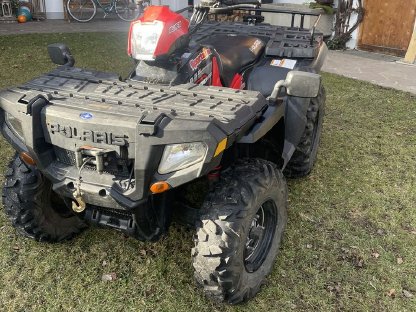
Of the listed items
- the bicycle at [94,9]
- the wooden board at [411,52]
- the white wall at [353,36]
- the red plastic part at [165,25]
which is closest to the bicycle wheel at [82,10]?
the bicycle at [94,9]

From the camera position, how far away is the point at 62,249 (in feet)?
10.1

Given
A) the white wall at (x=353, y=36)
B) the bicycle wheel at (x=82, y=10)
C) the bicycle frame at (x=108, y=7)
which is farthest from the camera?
the bicycle frame at (x=108, y=7)

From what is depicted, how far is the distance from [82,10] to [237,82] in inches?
466

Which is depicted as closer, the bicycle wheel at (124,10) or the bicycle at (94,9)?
the bicycle at (94,9)

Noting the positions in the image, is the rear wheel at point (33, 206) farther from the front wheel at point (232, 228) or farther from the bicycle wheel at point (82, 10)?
the bicycle wheel at point (82, 10)

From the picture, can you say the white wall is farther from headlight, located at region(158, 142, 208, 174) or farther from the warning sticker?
headlight, located at region(158, 142, 208, 174)

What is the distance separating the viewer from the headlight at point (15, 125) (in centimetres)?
241

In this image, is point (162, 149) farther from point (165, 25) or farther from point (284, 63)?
point (284, 63)

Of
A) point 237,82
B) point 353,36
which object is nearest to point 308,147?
point 237,82

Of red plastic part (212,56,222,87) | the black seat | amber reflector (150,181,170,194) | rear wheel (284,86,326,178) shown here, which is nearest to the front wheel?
amber reflector (150,181,170,194)

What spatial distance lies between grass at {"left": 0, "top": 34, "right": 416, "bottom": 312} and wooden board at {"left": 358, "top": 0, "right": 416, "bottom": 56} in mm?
5576

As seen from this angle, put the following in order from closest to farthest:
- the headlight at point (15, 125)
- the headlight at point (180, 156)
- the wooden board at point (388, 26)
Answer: the headlight at point (180, 156) < the headlight at point (15, 125) < the wooden board at point (388, 26)

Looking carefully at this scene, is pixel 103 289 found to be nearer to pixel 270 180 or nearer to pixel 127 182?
pixel 127 182

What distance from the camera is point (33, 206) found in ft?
9.15
